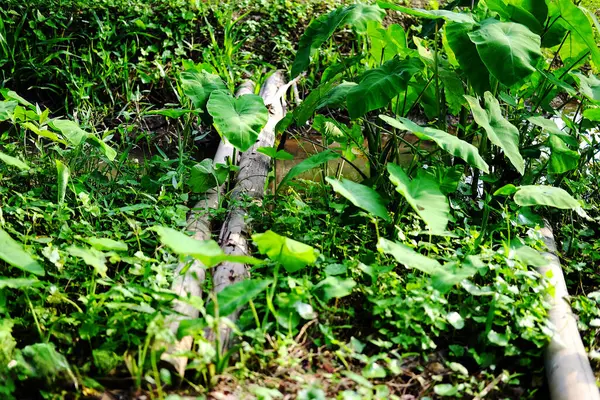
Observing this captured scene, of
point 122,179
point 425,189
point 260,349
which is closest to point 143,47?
point 122,179

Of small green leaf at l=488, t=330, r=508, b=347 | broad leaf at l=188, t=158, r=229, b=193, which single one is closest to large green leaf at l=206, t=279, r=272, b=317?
small green leaf at l=488, t=330, r=508, b=347

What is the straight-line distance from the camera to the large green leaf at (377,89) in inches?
96.7

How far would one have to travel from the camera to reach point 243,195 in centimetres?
281

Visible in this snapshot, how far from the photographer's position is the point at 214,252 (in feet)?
5.94

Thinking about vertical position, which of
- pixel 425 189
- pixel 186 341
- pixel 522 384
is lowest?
pixel 522 384

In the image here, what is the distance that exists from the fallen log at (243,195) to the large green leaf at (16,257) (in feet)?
1.94

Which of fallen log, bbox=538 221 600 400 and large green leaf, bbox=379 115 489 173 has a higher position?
large green leaf, bbox=379 115 489 173

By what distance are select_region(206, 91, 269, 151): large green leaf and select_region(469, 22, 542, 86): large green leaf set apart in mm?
929

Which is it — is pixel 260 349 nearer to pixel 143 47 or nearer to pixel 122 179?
pixel 122 179

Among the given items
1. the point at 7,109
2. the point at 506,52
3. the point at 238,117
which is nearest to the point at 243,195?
the point at 238,117

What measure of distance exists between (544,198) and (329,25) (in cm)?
114

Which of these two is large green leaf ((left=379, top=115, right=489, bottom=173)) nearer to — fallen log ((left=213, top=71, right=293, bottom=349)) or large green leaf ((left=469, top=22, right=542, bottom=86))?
large green leaf ((left=469, top=22, right=542, bottom=86))

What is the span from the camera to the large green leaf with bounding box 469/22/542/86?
2.32 m

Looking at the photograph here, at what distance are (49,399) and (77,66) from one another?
278 cm
